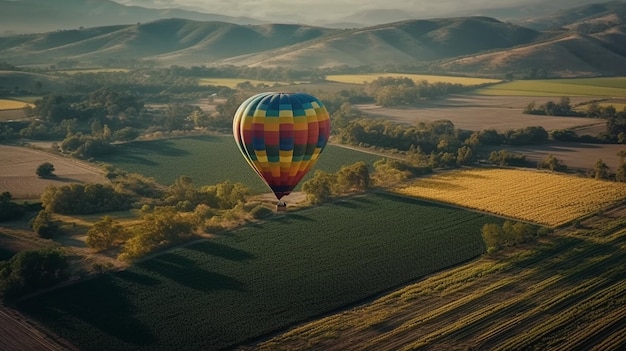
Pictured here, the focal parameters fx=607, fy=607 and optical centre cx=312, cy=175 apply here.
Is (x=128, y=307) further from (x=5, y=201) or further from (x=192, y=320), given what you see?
(x=5, y=201)

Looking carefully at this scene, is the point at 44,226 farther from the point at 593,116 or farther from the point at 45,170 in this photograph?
the point at 593,116

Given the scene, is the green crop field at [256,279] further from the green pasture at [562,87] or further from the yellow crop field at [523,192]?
the green pasture at [562,87]

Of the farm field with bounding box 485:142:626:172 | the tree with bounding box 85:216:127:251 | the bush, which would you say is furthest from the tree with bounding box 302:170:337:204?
the farm field with bounding box 485:142:626:172

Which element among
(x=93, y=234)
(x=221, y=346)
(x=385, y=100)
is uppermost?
(x=385, y=100)

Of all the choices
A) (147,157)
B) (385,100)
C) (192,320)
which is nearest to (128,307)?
(192,320)

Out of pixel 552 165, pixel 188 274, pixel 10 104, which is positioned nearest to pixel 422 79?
pixel 552 165

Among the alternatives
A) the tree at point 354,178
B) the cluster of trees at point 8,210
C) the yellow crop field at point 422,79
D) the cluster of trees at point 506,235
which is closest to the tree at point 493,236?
the cluster of trees at point 506,235
